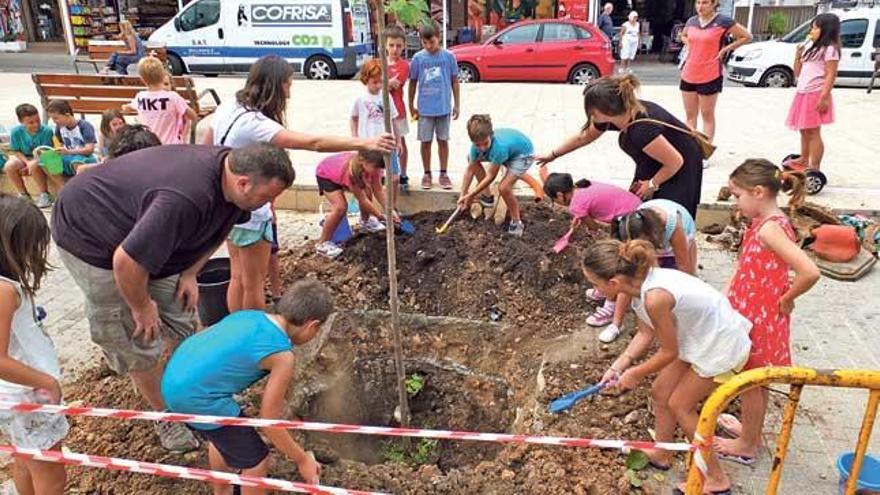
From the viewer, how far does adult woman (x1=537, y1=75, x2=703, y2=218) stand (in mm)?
3854

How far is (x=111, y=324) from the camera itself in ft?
9.89

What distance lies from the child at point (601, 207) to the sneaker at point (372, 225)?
1.54 m

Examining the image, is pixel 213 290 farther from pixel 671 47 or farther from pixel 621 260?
pixel 671 47

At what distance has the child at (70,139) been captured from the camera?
661cm

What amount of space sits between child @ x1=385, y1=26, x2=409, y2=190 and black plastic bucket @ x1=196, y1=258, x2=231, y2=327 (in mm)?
2176

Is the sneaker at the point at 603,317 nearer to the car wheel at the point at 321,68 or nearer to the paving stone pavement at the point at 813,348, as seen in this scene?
the paving stone pavement at the point at 813,348

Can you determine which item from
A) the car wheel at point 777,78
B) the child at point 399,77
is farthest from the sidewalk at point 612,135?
the car wheel at point 777,78

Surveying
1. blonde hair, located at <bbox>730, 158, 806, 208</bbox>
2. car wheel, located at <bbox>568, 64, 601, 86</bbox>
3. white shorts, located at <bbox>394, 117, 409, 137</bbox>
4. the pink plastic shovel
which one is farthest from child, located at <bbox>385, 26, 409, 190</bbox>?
car wheel, located at <bbox>568, 64, 601, 86</bbox>

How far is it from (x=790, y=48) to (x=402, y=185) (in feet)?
34.6

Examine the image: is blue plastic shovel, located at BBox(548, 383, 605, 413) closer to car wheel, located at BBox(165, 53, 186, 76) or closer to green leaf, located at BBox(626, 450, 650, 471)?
green leaf, located at BBox(626, 450, 650, 471)

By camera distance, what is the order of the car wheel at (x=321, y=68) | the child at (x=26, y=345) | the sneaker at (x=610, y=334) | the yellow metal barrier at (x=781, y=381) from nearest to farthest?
the yellow metal barrier at (x=781, y=381) < the child at (x=26, y=345) < the sneaker at (x=610, y=334) < the car wheel at (x=321, y=68)

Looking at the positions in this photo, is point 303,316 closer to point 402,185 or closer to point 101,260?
point 101,260

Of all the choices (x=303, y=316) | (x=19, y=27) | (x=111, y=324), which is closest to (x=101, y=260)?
(x=111, y=324)

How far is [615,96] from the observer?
382 cm
